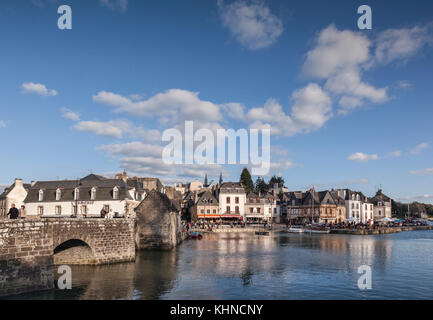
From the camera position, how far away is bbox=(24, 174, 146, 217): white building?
46.6m

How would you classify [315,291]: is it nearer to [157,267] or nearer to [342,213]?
[157,267]

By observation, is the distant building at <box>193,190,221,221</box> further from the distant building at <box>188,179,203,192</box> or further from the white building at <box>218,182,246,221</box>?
the distant building at <box>188,179,203,192</box>

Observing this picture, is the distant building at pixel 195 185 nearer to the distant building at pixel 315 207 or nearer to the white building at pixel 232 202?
the distant building at pixel 315 207

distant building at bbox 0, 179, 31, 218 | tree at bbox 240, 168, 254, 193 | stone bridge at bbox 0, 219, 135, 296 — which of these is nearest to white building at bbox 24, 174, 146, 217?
distant building at bbox 0, 179, 31, 218

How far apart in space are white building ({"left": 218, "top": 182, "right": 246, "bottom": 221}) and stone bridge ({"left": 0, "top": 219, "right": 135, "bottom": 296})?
61.0 metres

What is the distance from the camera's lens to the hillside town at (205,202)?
4741 centimetres

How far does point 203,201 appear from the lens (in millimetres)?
88188

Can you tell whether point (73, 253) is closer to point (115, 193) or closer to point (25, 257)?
point (25, 257)

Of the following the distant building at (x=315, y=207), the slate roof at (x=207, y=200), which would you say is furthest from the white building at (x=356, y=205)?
the slate roof at (x=207, y=200)

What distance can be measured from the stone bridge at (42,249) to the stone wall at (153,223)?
33.7ft

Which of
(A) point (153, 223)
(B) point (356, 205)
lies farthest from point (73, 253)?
(B) point (356, 205)

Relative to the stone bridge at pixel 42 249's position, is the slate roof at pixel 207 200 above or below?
above

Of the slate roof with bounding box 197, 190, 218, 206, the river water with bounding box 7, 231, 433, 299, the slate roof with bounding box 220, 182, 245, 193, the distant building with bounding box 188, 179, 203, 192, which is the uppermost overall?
the distant building with bounding box 188, 179, 203, 192
